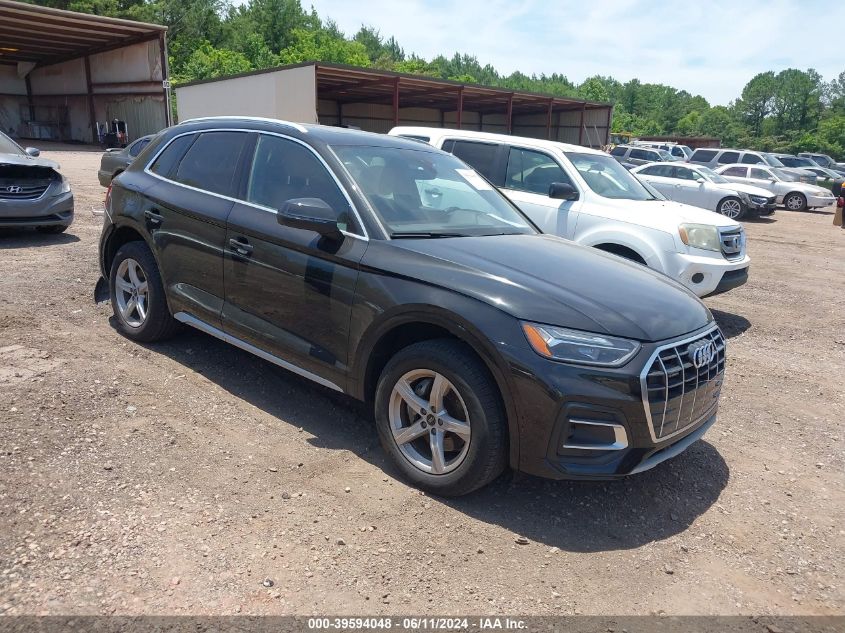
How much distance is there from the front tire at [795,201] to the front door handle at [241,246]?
2386 centimetres

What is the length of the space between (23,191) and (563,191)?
722cm

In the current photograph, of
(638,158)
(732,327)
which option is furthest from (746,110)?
(732,327)

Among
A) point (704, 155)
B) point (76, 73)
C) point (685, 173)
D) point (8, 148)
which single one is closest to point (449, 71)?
point (76, 73)

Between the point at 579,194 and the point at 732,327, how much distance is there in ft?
7.34

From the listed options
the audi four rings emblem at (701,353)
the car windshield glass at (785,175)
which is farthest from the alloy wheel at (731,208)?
the audi four rings emblem at (701,353)

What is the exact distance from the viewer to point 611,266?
12.5 feet

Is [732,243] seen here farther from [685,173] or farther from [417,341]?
[685,173]

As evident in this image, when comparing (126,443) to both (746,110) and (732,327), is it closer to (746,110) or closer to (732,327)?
(732,327)

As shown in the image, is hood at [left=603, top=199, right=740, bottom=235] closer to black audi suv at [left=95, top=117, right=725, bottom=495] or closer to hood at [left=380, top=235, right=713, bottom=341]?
black audi suv at [left=95, top=117, right=725, bottom=495]

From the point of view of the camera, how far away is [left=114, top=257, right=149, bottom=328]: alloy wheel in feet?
16.7

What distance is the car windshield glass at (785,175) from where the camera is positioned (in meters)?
24.1

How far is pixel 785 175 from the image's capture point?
24688 mm

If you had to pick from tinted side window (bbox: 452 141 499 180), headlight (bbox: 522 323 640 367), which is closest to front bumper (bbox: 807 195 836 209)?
tinted side window (bbox: 452 141 499 180)

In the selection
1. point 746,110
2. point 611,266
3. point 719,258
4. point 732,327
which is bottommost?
point 732,327
